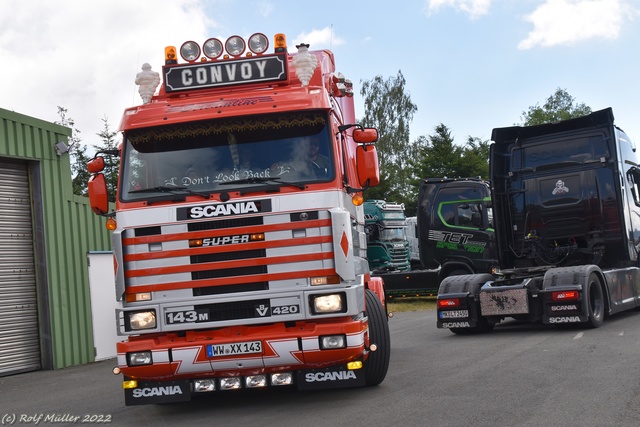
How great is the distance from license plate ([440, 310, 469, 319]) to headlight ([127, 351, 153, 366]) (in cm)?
768

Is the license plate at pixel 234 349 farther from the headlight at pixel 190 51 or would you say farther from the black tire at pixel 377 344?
the headlight at pixel 190 51

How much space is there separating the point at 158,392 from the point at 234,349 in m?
1.01

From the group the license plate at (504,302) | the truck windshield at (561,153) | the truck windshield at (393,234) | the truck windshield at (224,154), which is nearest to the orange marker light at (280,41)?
the truck windshield at (224,154)

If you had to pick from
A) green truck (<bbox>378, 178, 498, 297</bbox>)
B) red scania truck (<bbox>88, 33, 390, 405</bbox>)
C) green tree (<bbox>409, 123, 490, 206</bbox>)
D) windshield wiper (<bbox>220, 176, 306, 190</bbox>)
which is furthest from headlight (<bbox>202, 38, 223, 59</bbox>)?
green tree (<bbox>409, 123, 490, 206</bbox>)

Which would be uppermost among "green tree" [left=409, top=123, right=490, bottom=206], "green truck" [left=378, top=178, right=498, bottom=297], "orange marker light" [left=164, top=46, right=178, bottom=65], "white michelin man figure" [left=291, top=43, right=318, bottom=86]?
"green tree" [left=409, top=123, right=490, bottom=206]

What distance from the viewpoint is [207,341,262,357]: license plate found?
7.64 metres

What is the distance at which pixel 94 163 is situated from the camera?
857 centimetres

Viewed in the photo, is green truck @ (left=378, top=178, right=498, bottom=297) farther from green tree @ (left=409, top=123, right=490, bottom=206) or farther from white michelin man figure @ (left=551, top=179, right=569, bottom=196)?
green tree @ (left=409, top=123, right=490, bottom=206)

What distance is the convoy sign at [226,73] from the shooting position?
8805 millimetres

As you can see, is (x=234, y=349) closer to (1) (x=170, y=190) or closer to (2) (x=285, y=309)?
(2) (x=285, y=309)

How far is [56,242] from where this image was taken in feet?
49.7

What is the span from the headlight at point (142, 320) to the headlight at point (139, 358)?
0.81ft

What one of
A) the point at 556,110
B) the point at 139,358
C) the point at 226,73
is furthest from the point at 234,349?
the point at 556,110

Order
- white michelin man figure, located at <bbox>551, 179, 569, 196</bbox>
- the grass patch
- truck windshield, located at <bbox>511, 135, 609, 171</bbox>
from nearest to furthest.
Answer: truck windshield, located at <bbox>511, 135, 609, 171</bbox> → white michelin man figure, located at <bbox>551, 179, 569, 196</bbox> → the grass patch
